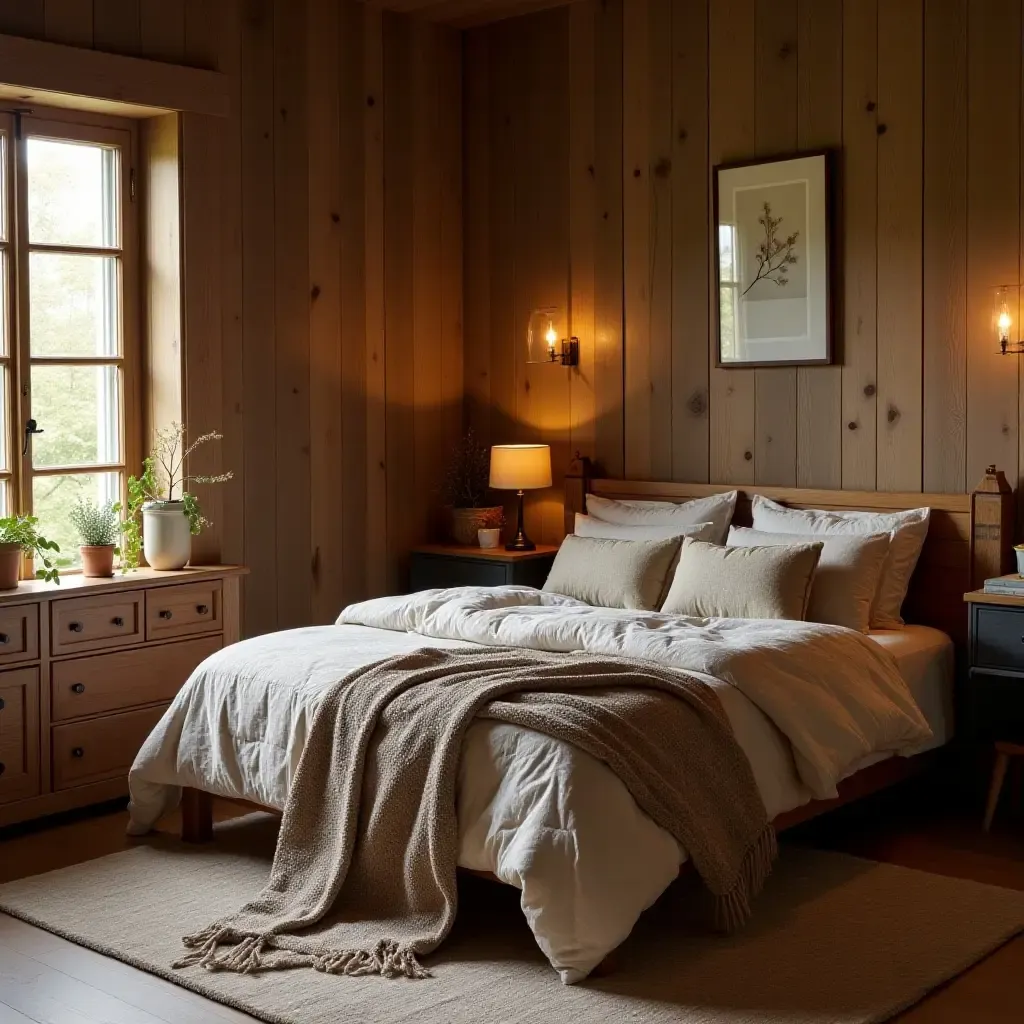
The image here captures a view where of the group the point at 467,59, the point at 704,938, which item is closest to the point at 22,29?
the point at 467,59

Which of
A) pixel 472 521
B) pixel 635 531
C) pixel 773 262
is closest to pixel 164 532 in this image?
pixel 472 521

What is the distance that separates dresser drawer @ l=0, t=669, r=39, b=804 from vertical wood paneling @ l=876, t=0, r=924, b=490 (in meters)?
2.93

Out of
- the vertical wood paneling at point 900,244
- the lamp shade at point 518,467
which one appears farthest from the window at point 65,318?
the vertical wood paneling at point 900,244

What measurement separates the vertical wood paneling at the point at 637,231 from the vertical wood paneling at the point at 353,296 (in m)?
1.06

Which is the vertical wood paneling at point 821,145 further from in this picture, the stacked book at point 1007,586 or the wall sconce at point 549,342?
the wall sconce at point 549,342

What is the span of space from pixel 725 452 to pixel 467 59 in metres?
2.12

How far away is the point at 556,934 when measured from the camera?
3.10 m

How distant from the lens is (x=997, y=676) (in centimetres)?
432

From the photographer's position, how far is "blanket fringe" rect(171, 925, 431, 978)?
320 cm

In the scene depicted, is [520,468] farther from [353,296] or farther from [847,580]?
[847,580]

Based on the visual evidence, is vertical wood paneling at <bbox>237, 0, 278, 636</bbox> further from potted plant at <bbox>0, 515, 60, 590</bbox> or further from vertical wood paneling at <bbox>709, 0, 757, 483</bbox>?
vertical wood paneling at <bbox>709, 0, 757, 483</bbox>

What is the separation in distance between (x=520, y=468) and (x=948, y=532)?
168 centimetres

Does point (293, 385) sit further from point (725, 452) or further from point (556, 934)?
point (556, 934)

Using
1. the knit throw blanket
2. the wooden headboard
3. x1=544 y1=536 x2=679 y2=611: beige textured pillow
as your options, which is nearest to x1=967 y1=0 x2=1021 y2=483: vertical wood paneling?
the wooden headboard
